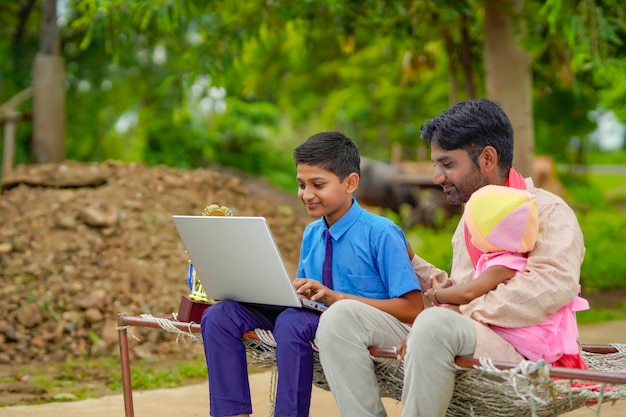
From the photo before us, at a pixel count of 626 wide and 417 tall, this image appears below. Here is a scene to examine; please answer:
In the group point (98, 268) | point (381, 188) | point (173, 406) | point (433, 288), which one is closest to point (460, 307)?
point (433, 288)

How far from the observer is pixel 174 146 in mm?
17469

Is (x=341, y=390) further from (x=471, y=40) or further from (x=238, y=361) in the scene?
(x=471, y=40)

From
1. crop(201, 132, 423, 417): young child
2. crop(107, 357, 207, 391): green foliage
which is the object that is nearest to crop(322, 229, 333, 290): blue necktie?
crop(201, 132, 423, 417): young child

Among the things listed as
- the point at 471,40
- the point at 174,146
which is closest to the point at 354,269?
the point at 471,40

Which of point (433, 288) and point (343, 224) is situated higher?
point (343, 224)

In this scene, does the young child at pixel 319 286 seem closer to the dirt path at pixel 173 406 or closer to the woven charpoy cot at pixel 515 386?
the woven charpoy cot at pixel 515 386

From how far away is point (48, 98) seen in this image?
10.6m

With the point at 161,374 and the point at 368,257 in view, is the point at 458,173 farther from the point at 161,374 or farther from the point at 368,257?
the point at 161,374

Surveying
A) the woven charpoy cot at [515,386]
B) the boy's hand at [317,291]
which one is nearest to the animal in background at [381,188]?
the boy's hand at [317,291]

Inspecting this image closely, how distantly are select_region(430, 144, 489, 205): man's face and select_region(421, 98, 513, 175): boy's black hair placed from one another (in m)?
0.02

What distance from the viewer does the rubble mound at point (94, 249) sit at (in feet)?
21.5

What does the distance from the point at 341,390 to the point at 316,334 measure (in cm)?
23

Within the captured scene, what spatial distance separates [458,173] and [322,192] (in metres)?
0.55

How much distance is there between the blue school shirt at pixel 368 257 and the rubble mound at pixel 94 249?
10.7 feet
